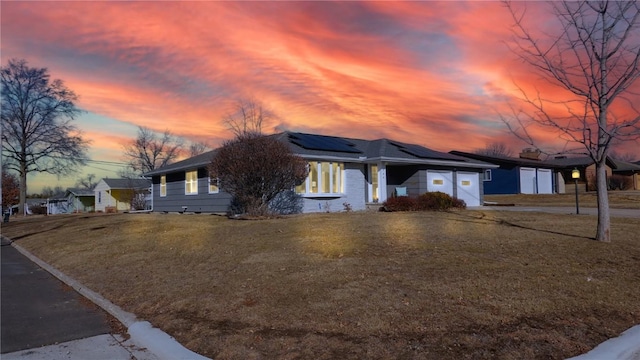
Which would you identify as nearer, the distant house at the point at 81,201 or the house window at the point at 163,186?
the house window at the point at 163,186

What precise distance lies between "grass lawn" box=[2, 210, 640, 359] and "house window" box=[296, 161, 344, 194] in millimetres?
8708

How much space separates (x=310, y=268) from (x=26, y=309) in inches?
178

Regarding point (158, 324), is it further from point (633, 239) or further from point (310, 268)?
point (633, 239)

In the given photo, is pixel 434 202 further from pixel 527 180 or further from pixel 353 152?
pixel 527 180

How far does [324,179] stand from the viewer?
21547 millimetres

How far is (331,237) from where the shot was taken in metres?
11.0

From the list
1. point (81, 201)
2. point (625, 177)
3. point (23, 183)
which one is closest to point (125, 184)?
point (23, 183)

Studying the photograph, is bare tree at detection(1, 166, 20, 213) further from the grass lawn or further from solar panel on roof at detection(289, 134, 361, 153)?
the grass lawn

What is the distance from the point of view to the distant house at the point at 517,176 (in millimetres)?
39756

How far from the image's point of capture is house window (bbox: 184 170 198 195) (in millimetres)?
25006

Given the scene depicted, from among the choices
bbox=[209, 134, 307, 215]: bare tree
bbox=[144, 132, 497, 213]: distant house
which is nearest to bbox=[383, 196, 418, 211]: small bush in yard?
bbox=[144, 132, 497, 213]: distant house

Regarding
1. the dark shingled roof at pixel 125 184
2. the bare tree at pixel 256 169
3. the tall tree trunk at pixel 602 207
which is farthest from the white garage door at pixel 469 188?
the dark shingled roof at pixel 125 184

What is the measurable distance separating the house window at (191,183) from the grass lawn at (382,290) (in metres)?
12.8

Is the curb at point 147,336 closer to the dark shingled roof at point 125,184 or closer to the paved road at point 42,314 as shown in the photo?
the paved road at point 42,314
